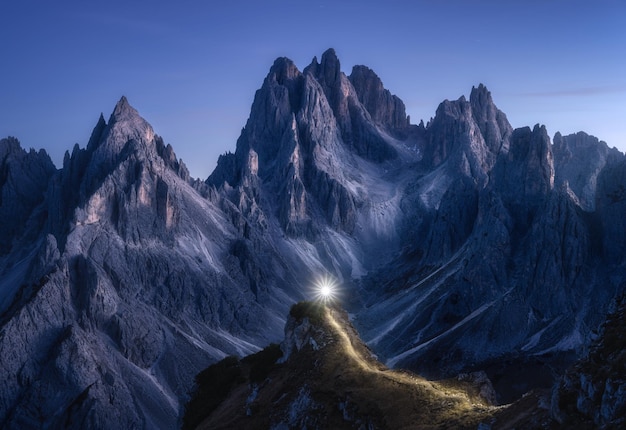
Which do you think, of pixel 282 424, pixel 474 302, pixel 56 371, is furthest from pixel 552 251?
pixel 282 424

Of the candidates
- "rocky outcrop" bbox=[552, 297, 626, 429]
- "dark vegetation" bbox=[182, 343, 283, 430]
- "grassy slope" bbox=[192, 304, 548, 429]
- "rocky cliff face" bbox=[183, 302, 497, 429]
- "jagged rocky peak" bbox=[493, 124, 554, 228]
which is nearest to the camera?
"rocky outcrop" bbox=[552, 297, 626, 429]

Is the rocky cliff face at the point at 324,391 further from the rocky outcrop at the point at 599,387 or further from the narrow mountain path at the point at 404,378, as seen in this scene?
the rocky outcrop at the point at 599,387

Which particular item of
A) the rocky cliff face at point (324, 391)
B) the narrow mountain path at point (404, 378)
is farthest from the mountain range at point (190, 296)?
the narrow mountain path at point (404, 378)

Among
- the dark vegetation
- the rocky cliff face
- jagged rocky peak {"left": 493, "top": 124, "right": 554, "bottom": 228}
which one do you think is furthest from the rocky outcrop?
jagged rocky peak {"left": 493, "top": 124, "right": 554, "bottom": 228}

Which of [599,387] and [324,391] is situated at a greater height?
[324,391]

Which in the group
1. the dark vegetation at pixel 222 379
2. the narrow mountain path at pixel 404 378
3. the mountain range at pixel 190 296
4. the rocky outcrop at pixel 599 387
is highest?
the mountain range at pixel 190 296

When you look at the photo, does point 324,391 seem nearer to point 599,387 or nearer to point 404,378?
point 404,378

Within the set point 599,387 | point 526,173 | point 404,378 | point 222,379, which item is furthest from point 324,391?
point 526,173

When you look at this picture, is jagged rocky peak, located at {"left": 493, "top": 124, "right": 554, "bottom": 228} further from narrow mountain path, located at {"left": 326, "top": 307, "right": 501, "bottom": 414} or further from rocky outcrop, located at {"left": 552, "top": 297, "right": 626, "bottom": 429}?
rocky outcrop, located at {"left": 552, "top": 297, "right": 626, "bottom": 429}

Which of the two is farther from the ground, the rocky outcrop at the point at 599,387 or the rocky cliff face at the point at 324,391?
the rocky cliff face at the point at 324,391

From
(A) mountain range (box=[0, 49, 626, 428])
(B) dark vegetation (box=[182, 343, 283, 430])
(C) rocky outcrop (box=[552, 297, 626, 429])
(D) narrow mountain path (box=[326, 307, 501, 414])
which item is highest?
(A) mountain range (box=[0, 49, 626, 428])

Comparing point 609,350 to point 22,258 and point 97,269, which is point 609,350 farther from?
point 22,258

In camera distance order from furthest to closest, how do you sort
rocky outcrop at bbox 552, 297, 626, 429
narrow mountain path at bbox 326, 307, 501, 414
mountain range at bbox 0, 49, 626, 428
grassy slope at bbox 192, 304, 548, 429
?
1. mountain range at bbox 0, 49, 626, 428
2. narrow mountain path at bbox 326, 307, 501, 414
3. grassy slope at bbox 192, 304, 548, 429
4. rocky outcrop at bbox 552, 297, 626, 429
